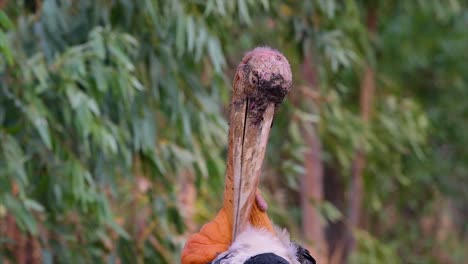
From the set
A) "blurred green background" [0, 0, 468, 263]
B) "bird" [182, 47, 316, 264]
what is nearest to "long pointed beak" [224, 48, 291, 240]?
"bird" [182, 47, 316, 264]

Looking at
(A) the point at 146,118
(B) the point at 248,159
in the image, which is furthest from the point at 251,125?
(A) the point at 146,118

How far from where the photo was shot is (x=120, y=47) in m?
5.35

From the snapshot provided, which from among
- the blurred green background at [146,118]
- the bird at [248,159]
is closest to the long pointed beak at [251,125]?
the bird at [248,159]

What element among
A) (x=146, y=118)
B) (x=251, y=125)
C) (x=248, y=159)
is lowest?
(x=248, y=159)

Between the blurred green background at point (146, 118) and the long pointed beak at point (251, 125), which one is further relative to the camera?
the blurred green background at point (146, 118)

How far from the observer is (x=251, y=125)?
13.4 ft

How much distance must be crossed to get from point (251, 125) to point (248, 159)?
0.13 meters

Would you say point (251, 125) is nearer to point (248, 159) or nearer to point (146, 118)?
point (248, 159)

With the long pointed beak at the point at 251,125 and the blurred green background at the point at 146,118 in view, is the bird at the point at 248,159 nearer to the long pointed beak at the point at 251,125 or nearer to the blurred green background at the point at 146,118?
the long pointed beak at the point at 251,125

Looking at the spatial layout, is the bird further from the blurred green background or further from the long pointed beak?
the blurred green background

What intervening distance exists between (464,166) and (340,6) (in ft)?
15.7

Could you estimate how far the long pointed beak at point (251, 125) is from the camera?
4.05m

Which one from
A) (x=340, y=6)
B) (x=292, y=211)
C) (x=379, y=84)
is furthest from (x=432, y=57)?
(x=340, y=6)

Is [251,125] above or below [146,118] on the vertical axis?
below
